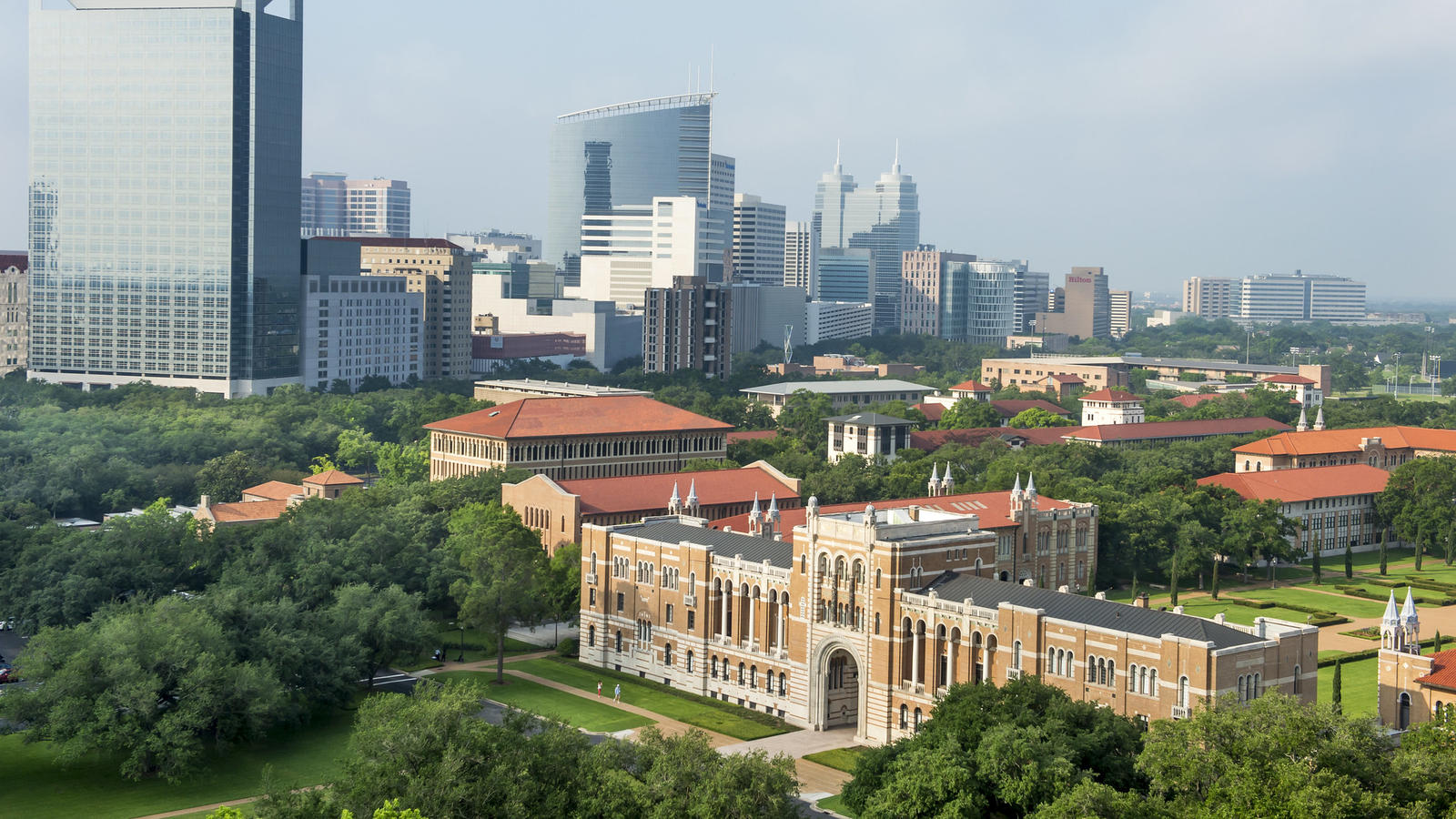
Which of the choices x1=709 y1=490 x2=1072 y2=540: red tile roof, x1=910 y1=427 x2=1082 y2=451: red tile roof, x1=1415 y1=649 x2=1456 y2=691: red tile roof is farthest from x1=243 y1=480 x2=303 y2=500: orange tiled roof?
x1=1415 y1=649 x2=1456 y2=691: red tile roof

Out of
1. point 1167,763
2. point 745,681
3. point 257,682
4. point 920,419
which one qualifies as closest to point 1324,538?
point 920,419

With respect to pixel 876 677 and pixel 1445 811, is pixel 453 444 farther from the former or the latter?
pixel 1445 811

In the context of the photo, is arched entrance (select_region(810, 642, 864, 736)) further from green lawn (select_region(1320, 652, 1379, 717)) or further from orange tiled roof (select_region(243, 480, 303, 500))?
orange tiled roof (select_region(243, 480, 303, 500))

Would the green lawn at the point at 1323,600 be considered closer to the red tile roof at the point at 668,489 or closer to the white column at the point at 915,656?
the red tile roof at the point at 668,489

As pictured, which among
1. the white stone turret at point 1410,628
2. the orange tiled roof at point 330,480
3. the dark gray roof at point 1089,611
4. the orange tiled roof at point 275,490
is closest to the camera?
the dark gray roof at point 1089,611

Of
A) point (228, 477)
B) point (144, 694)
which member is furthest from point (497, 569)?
point (228, 477)

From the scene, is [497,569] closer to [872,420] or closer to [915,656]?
[915,656]

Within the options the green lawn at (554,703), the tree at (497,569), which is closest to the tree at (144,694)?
the green lawn at (554,703)
